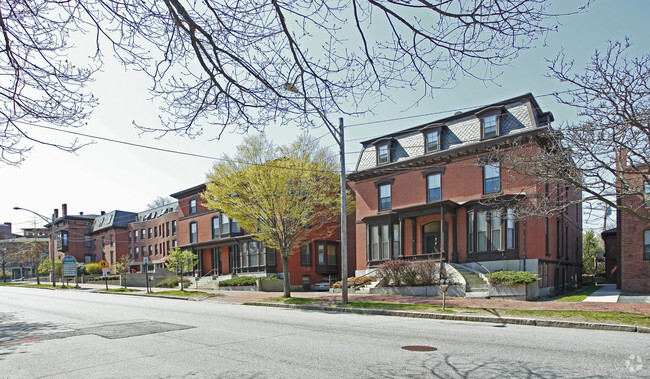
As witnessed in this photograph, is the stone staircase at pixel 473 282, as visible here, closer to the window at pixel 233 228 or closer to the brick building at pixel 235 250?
the brick building at pixel 235 250

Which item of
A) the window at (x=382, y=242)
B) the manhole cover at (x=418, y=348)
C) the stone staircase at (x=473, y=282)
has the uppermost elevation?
the window at (x=382, y=242)

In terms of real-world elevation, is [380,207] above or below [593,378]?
above

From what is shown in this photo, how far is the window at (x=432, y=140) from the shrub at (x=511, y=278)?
972 cm

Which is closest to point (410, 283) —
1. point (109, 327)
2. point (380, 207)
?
point (380, 207)

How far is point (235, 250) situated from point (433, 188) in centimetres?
1871

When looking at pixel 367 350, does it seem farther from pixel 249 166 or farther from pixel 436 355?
pixel 249 166

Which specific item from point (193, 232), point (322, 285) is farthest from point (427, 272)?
point (193, 232)

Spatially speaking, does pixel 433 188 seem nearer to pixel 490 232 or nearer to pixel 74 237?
pixel 490 232

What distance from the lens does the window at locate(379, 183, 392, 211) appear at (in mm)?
30406

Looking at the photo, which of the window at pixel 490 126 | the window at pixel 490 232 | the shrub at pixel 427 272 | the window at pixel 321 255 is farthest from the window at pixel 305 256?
the window at pixel 490 126

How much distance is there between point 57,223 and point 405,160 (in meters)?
71.3

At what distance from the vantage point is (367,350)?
8406mm

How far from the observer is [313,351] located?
27.4ft

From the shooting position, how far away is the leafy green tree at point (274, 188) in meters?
23.2
